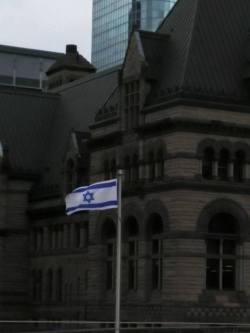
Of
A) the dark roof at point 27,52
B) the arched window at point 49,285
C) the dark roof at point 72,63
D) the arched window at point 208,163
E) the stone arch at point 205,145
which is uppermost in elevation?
the dark roof at point 27,52

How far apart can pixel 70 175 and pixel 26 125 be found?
44.7 ft

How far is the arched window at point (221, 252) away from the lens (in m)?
72.3

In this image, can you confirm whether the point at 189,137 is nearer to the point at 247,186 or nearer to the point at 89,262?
the point at 247,186

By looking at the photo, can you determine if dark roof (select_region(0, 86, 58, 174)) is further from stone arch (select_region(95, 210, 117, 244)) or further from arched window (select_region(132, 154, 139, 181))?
arched window (select_region(132, 154, 139, 181))

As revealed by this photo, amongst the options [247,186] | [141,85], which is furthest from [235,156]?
[141,85]

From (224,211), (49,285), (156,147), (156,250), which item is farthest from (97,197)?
(49,285)

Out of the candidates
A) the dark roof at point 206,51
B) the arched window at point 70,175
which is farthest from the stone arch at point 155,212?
the arched window at point 70,175

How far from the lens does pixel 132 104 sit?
77.8 meters

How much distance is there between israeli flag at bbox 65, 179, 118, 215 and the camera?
51.8m

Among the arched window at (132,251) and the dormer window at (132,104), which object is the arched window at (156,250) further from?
the dormer window at (132,104)

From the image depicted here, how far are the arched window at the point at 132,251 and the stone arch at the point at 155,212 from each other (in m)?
1.81

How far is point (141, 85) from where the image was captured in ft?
250

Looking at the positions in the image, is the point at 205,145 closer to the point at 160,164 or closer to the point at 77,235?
the point at 160,164

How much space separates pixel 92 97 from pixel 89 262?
20923 mm
